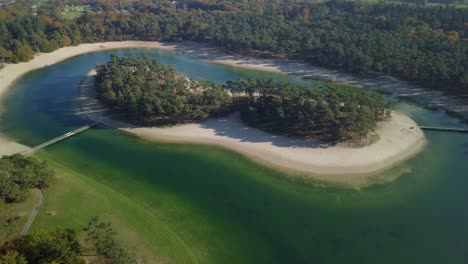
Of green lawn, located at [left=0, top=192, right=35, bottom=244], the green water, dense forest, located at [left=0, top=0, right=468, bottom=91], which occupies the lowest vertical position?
the green water

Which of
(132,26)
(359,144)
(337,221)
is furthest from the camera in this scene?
(132,26)

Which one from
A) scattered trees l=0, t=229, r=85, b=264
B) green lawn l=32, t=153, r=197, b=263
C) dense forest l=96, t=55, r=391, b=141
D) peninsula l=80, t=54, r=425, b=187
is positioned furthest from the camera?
dense forest l=96, t=55, r=391, b=141

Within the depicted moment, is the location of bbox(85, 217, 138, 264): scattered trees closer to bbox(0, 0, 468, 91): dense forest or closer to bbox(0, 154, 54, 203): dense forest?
bbox(0, 154, 54, 203): dense forest

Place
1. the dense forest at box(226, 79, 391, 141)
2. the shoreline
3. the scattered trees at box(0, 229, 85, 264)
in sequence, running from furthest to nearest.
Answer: the dense forest at box(226, 79, 391, 141) → the shoreline → the scattered trees at box(0, 229, 85, 264)

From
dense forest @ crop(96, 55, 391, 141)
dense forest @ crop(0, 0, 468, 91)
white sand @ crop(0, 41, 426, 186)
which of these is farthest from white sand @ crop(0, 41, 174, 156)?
dense forest @ crop(96, 55, 391, 141)

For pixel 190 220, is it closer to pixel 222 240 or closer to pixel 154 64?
pixel 222 240

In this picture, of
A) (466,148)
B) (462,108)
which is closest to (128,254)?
(466,148)

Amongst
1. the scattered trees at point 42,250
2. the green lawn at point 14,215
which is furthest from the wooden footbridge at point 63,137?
the scattered trees at point 42,250
